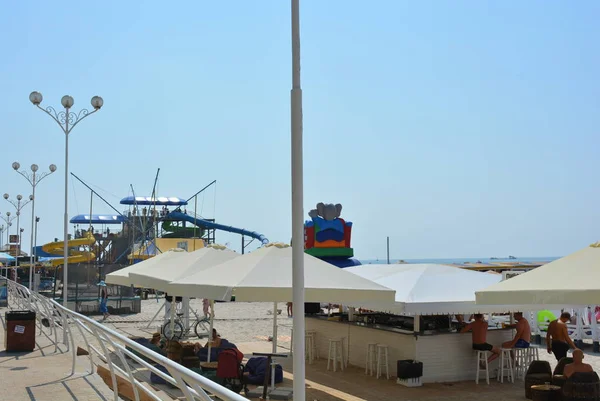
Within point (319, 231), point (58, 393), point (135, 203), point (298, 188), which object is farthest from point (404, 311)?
point (135, 203)

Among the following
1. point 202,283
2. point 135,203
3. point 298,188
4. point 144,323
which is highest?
point 135,203

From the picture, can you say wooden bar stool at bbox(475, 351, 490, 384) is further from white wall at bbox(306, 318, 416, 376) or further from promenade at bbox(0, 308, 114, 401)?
promenade at bbox(0, 308, 114, 401)

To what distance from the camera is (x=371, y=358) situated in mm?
14000

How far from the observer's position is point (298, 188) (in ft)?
18.6

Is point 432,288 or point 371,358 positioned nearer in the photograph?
point 432,288

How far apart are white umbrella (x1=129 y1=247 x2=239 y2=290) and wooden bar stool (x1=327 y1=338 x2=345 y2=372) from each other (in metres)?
3.20

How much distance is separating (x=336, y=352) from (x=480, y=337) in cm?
315

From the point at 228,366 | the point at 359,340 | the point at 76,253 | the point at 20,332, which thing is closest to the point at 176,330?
the point at 20,332

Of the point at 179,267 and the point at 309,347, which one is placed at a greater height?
the point at 179,267

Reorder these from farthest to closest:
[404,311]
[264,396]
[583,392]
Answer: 1. [404,311]
2. [264,396]
3. [583,392]

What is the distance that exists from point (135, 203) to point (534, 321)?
50940 mm

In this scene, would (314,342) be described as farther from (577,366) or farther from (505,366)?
(577,366)

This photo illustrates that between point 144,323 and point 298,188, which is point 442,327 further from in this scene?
point 144,323

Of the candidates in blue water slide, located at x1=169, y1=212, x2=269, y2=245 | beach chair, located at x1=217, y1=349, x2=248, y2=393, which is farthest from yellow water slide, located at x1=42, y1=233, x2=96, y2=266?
beach chair, located at x1=217, y1=349, x2=248, y2=393
